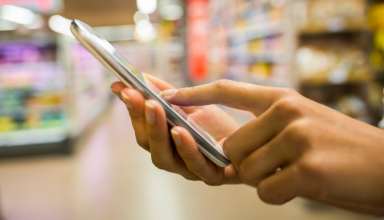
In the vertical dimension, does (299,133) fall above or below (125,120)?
above

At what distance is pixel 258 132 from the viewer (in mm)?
639

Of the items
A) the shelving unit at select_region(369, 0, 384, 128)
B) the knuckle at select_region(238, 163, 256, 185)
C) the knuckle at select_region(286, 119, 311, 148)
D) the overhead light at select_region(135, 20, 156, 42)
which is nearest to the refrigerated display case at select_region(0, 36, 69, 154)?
the shelving unit at select_region(369, 0, 384, 128)

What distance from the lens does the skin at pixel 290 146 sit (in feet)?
1.88

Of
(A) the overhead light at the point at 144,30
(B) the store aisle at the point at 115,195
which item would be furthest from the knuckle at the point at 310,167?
(A) the overhead light at the point at 144,30

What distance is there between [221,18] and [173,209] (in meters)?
5.66

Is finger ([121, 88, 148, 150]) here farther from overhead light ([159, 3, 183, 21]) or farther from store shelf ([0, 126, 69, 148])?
overhead light ([159, 3, 183, 21])

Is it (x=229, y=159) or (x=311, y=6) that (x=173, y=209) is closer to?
(x=311, y=6)

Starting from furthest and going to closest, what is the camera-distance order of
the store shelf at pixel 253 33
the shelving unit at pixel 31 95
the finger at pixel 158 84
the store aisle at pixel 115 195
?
the shelving unit at pixel 31 95
the store shelf at pixel 253 33
the store aisle at pixel 115 195
the finger at pixel 158 84

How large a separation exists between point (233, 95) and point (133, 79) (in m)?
0.17

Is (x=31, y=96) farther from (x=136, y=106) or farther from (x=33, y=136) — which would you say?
(x=136, y=106)

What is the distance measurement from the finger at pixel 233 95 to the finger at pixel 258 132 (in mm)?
64

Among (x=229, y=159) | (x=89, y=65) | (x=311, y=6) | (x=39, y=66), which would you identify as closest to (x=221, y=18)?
(x=89, y=65)

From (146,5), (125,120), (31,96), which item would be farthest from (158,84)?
(146,5)

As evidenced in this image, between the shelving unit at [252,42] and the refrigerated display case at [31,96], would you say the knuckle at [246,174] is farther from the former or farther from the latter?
the refrigerated display case at [31,96]
